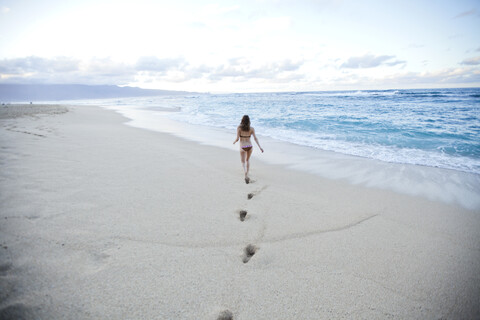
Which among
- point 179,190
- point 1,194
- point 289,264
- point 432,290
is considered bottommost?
point 432,290

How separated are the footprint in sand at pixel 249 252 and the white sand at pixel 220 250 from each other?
0.06 metres

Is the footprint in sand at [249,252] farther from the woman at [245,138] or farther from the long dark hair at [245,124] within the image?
the long dark hair at [245,124]

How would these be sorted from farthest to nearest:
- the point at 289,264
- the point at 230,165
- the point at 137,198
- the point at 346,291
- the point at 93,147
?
the point at 93,147, the point at 230,165, the point at 137,198, the point at 289,264, the point at 346,291

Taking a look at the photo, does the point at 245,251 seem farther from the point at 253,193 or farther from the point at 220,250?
the point at 253,193

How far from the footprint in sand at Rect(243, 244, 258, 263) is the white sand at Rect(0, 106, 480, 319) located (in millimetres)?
61

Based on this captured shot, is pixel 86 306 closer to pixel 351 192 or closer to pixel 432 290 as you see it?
pixel 432 290

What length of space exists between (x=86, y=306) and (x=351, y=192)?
475cm

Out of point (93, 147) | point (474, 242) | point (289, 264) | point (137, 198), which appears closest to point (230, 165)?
point (137, 198)

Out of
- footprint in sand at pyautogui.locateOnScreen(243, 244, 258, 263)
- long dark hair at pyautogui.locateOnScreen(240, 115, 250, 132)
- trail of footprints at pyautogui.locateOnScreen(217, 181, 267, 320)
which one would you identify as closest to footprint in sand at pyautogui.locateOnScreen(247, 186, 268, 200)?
trail of footprints at pyautogui.locateOnScreen(217, 181, 267, 320)

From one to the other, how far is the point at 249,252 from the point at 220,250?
0.37 m

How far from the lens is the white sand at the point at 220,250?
6.45 ft

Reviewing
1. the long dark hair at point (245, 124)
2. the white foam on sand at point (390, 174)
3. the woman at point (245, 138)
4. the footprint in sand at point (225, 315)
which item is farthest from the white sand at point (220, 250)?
the long dark hair at point (245, 124)

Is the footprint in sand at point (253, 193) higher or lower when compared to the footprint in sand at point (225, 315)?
higher

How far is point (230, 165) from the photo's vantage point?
6.43 meters
